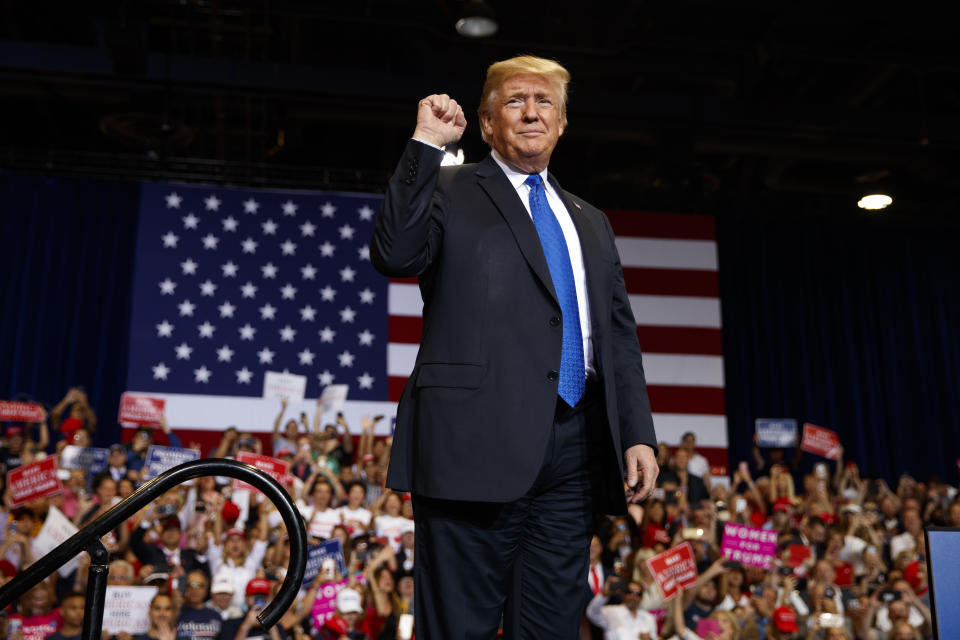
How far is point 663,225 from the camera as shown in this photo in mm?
9359

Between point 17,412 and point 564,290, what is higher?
point 17,412

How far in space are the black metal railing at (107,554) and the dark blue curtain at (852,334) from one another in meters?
9.28

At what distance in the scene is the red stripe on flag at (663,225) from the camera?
9312 millimetres

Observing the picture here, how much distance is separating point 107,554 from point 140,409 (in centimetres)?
655

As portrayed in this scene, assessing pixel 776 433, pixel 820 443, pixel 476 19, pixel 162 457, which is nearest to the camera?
pixel 162 457

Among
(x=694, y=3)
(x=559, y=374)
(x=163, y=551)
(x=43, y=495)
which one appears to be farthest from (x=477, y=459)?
(x=694, y=3)

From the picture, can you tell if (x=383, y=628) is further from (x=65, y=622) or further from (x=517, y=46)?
(x=517, y=46)

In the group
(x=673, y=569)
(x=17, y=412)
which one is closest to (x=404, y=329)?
(x=17, y=412)

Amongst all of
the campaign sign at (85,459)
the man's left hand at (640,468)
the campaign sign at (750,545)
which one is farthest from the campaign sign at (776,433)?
the man's left hand at (640,468)

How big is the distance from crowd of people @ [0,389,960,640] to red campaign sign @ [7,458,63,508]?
0.08 m

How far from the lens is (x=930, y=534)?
168 cm

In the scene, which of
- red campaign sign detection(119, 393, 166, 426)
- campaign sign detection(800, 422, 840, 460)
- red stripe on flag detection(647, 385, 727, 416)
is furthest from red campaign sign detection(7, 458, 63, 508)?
campaign sign detection(800, 422, 840, 460)

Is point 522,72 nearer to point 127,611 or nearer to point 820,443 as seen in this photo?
point 127,611

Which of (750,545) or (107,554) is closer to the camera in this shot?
(107,554)
